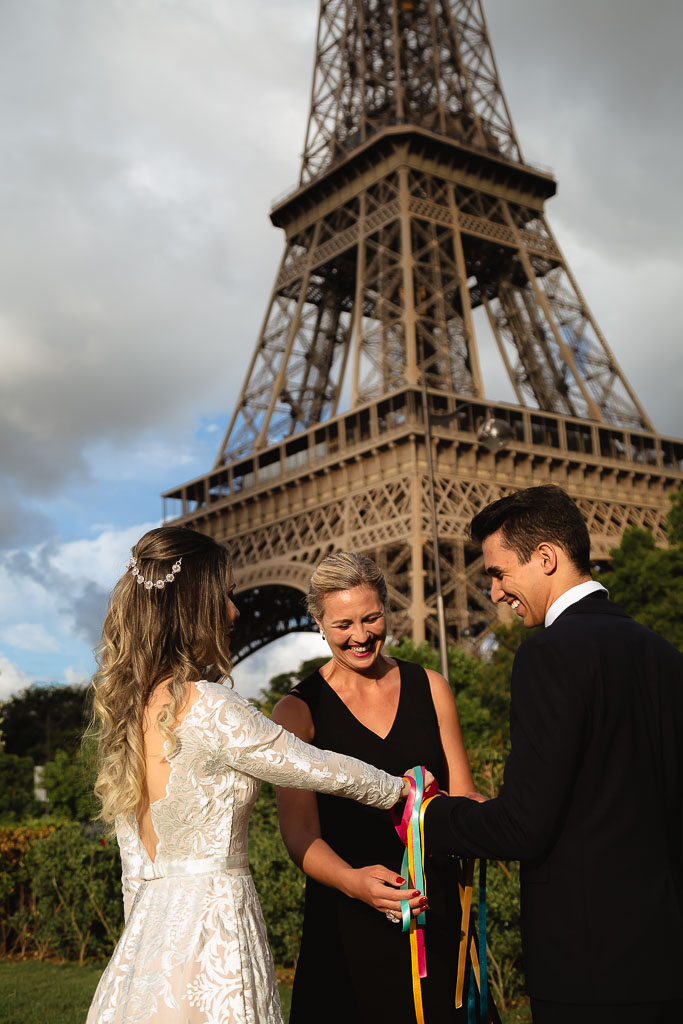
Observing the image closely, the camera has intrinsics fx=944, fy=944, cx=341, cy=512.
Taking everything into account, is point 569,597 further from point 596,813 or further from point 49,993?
point 49,993

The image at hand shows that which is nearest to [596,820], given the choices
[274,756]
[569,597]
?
[569,597]

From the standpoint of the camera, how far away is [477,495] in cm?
2645

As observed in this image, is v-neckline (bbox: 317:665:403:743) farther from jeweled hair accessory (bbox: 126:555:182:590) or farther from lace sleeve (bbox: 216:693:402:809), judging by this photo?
jeweled hair accessory (bbox: 126:555:182:590)

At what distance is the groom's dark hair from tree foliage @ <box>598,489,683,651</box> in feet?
60.4

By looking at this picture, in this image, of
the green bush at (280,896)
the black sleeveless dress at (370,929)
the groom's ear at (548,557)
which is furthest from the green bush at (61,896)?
the groom's ear at (548,557)

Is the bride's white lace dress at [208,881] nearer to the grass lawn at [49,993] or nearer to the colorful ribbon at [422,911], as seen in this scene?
the colorful ribbon at [422,911]

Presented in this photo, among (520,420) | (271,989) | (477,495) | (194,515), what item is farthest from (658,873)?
(194,515)

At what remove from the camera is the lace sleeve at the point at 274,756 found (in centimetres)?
271

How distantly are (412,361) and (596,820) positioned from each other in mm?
25771

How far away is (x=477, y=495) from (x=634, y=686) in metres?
24.2

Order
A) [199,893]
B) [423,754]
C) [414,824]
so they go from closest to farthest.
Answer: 1. [199,893]
2. [414,824]
3. [423,754]

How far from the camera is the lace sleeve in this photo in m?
2.71

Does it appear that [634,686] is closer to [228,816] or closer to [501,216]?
[228,816]

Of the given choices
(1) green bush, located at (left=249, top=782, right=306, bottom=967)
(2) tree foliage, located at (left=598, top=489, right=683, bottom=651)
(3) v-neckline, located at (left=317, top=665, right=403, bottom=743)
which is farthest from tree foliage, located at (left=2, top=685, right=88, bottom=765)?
(3) v-neckline, located at (left=317, top=665, right=403, bottom=743)
